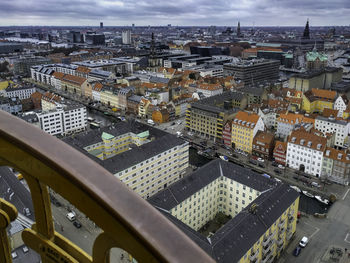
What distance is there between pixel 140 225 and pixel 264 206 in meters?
13.8

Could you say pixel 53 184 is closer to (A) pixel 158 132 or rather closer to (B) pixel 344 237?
(B) pixel 344 237

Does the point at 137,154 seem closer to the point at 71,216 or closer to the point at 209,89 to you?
the point at 71,216

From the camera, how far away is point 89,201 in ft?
3.71

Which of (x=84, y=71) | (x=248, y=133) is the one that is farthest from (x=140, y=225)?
(x=84, y=71)

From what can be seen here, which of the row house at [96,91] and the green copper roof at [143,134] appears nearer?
the green copper roof at [143,134]

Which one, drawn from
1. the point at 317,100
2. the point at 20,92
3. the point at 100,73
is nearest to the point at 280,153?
the point at 317,100

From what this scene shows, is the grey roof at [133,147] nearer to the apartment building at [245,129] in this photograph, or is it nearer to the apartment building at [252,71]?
the apartment building at [245,129]

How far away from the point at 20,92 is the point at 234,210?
108 feet

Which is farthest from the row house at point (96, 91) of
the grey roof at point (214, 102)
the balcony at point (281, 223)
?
the balcony at point (281, 223)

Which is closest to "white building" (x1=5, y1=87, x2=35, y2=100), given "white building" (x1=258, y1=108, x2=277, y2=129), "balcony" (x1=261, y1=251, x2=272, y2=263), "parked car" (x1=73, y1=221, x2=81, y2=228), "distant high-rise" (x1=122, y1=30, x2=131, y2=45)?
"parked car" (x1=73, y1=221, x2=81, y2=228)

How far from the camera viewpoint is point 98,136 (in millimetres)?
23234

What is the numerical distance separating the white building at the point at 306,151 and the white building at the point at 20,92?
3247 cm

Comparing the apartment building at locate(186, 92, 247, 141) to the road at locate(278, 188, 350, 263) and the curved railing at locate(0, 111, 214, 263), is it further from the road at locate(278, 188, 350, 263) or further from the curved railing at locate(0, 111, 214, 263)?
the curved railing at locate(0, 111, 214, 263)

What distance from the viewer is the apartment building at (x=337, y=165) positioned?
69.2 feet
